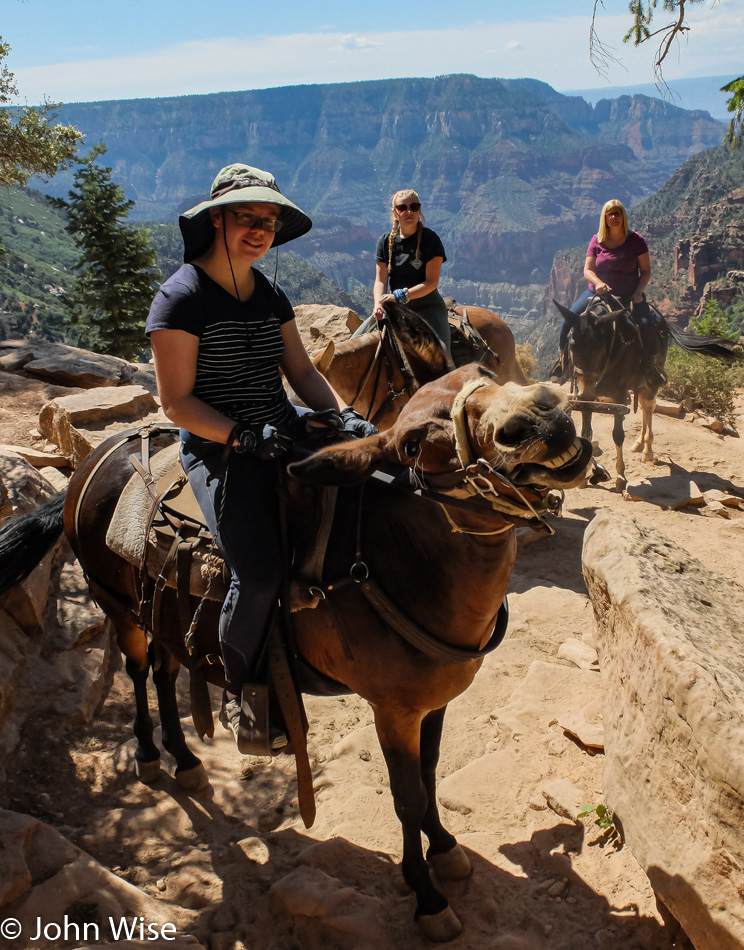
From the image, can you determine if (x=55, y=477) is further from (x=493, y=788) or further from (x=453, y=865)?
(x=453, y=865)

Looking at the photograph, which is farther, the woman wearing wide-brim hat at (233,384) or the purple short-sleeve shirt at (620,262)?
the purple short-sleeve shirt at (620,262)

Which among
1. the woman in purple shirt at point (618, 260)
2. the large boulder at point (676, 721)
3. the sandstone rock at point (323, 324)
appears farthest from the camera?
the sandstone rock at point (323, 324)

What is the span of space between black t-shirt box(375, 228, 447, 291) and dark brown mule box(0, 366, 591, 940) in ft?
13.1

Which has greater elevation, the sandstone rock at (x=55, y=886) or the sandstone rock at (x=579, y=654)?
the sandstone rock at (x=55, y=886)

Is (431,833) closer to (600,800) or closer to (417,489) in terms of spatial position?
(600,800)

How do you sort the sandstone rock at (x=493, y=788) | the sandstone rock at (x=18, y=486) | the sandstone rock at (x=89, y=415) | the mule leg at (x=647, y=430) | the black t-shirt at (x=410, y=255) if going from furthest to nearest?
the mule leg at (x=647, y=430) < the sandstone rock at (x=89, y=415) < the black t-shirt at (x=410, y=255) < the sandstone rock at (x=18, y=486) < the sandstone rock at (x=493, y=788)

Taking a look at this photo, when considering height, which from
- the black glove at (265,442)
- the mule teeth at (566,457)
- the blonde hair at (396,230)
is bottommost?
the black glove at (265,442)

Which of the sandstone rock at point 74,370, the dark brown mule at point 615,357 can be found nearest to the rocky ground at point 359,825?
the dark brown mule at point 615,357

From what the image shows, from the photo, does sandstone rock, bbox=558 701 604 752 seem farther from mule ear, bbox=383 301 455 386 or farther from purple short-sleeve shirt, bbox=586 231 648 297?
purple short-sleeve shirt, bbox=586 231 648 297

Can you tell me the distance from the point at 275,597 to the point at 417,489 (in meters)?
0.88

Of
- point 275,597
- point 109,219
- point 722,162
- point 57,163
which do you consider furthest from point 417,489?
point 722,162

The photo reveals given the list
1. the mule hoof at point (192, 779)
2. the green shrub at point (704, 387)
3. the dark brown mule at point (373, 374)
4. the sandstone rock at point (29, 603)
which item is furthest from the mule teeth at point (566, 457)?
the green shrub at point (704, 387)

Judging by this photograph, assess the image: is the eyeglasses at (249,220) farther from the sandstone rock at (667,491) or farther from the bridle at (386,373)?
the sandstone rock at (667,491)

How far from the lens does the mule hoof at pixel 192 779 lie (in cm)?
400
